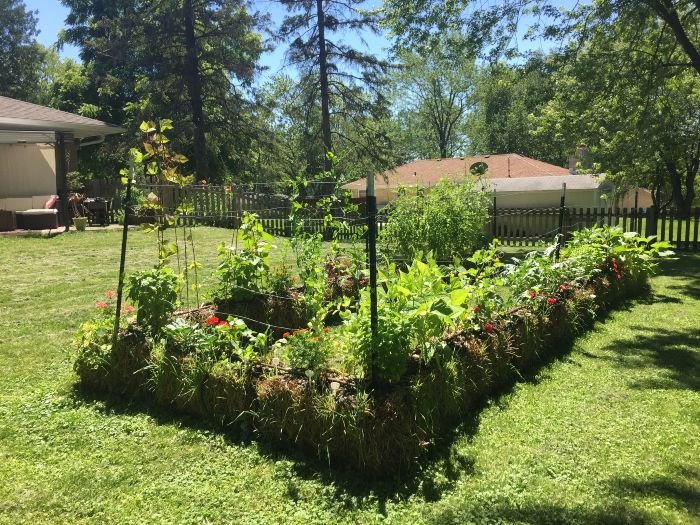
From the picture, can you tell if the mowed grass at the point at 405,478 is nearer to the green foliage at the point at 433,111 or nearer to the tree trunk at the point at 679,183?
the tree trunk at the point at 679,183

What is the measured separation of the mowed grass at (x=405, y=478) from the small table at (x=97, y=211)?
10794mm

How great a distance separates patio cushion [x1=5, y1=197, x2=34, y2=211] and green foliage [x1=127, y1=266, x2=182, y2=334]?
13.1 m

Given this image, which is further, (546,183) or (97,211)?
(546,183)

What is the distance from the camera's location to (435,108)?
40406 mm

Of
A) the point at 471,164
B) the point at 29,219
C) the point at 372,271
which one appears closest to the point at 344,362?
the point at 372,271

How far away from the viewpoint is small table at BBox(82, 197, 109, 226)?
14.6 meters

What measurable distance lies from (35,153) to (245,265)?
46.2 ft

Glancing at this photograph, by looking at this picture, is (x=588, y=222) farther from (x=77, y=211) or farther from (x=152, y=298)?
(x=77, y=211)

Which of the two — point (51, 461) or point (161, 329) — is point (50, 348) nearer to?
point (161, 329)

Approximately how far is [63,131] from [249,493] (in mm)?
14735

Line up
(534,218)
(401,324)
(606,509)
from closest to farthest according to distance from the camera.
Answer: (606,509) → (401,324) → (534,218)

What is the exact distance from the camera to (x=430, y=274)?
3.96 metres

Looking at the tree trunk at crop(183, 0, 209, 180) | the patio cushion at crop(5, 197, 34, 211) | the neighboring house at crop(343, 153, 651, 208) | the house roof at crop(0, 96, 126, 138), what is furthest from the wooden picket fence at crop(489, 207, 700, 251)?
the patio cushion at crop(5, 197, 34, 211)

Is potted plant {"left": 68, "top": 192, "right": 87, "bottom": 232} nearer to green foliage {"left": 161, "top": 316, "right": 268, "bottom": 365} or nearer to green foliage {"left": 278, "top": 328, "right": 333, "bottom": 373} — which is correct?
green foliage {"left": 161, "top": 316, "right": 268, "bottom": 365}
